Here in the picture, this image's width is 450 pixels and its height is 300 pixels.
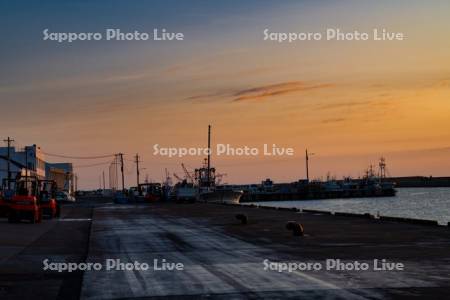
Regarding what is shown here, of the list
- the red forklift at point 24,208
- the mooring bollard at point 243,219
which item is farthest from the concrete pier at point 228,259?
the red forklift at point 24,208

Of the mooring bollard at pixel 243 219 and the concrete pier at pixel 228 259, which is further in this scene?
the mooring bollard at pixel 243 219

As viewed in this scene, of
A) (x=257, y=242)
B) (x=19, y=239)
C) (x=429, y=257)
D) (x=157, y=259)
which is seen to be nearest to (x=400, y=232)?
(x=257, y=242)

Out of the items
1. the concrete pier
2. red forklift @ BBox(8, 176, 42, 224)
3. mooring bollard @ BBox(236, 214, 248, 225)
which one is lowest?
the concrete pier

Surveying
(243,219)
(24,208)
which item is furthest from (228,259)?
(24,208)

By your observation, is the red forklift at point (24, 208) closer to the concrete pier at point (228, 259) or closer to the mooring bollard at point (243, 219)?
the concrete pier at point (228, 259)

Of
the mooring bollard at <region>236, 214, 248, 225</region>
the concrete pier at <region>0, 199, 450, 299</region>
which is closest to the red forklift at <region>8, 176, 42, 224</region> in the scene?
the concrete pier at <region>0, 199, 450, 299</region>

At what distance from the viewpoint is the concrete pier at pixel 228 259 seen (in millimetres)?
16641

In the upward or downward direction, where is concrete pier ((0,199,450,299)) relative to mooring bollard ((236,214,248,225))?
downward

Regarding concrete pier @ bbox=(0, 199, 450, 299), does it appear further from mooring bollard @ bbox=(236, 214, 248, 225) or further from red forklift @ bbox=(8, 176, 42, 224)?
red forklift @ bbox=(8, 176, 42, 224)

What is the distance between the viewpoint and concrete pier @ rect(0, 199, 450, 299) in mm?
16641

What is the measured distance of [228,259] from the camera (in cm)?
2377

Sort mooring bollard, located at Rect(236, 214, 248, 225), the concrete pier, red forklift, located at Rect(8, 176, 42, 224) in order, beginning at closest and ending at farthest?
1. the concrete pier
2. mooring bollard, located at Rect(236, 214, 248, 225)
3. red forklift, located at Rect(8, 176, 42, 224)

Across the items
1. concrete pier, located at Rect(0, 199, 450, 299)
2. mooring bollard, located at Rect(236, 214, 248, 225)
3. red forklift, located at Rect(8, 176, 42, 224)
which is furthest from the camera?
red forklift, located at Rect(8, 176, 42, 224)

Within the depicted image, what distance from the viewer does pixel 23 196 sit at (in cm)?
4947
